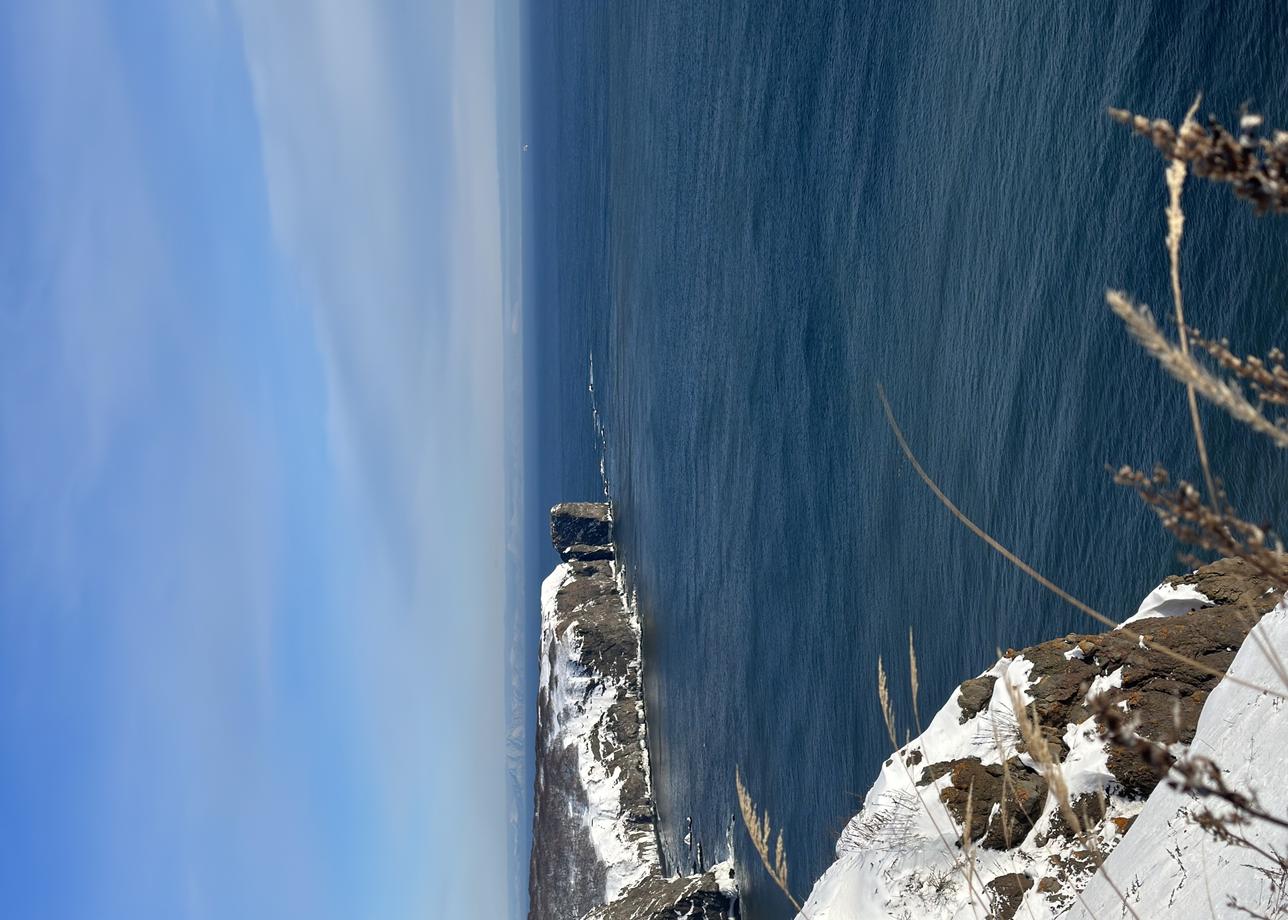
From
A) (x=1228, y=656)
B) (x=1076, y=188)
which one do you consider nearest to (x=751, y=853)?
(x=1076, y=188)

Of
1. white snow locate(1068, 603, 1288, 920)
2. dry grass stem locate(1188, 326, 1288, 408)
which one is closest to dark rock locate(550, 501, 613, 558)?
white snow locate(1068, 603, 1288, 920)

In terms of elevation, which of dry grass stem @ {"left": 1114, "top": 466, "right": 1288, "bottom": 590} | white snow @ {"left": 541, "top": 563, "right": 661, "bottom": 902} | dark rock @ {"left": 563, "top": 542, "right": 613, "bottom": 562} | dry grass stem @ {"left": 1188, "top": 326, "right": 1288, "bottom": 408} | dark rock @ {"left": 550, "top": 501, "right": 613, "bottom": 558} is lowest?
white snow @ {"left": 541, "top": 563, "right": 661, "bottom": 902}

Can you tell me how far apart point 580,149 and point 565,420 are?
1994 cm

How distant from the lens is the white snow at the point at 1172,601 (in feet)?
36.6

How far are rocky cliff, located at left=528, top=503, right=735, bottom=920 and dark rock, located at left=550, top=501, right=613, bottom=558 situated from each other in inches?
86.9

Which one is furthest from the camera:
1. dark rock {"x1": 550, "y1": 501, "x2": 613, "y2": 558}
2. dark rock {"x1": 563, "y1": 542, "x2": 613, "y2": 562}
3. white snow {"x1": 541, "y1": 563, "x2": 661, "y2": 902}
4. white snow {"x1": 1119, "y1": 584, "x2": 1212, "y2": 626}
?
dark rock {"x1": 550, "y1": 501, "x2": 613, "y2": 558}

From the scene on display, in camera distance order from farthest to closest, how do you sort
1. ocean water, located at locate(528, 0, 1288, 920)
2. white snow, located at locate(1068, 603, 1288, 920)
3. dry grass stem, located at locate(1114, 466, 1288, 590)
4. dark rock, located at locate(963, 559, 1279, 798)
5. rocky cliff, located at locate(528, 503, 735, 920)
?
rocky cliff, located at locate(528, 503, 735, 920)
ocean water, located at locate(528, 0, 1288, 920)
dark rock, located at locate(963, 559, 1279, 798)
white snow, located at locate(1068, 603, 1288, 920)
dry grass stem, located at locate(1114, 466, 1288, 590)

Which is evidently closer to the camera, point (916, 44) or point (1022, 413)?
point (1022, 413)

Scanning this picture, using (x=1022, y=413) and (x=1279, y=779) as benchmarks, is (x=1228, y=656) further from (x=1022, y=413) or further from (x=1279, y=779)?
(x=1022, y=413)

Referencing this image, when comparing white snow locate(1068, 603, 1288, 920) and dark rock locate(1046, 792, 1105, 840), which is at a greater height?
white snow locate(1068, 603, 1288, 920)

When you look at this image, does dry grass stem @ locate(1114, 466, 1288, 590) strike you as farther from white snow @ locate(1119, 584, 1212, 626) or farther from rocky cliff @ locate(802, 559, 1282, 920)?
white snow @ locate(1119, 584, 1212, 626)

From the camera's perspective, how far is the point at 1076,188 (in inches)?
641

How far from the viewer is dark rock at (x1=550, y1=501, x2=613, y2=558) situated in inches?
2190

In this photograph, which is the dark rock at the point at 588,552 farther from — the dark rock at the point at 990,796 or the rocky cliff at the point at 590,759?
the dark rock at the point at 990,796
